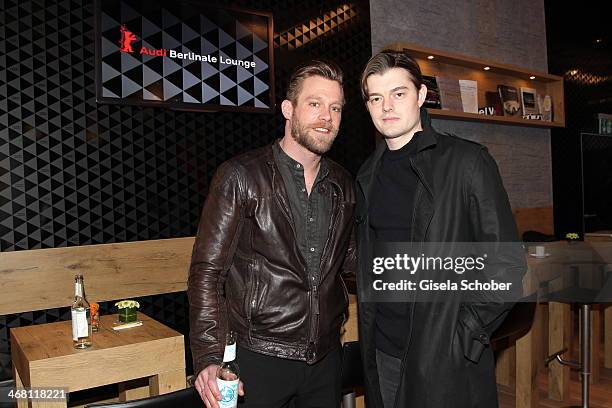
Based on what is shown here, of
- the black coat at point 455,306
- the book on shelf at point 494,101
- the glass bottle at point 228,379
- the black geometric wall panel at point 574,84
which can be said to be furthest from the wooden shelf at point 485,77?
the glass bottle at point 228,379

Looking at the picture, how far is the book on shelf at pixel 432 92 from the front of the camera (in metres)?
4.17

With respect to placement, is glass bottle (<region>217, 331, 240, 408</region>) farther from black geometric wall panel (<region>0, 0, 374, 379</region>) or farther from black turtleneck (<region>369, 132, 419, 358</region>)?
black geometric wall panel (<region>0, 0, 374, 379</region>)

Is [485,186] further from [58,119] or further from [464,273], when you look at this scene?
[58,119]

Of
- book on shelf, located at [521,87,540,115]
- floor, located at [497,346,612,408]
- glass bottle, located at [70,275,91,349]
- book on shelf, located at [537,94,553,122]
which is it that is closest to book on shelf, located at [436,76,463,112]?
book on shelf, located at [521,87,540,115]

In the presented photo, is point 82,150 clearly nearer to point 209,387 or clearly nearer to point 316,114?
point 316,114

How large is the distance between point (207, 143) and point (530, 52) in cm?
386

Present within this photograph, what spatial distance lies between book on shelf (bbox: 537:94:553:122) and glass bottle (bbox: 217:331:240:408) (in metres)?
4.63

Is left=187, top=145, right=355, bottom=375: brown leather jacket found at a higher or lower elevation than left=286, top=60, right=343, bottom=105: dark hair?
lower

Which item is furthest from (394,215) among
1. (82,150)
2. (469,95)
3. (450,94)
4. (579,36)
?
(579,36)

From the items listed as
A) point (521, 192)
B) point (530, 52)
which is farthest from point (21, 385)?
point (530, 52)

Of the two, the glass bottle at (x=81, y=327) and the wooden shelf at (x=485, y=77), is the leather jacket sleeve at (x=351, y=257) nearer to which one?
the glass bottle at (x=81, y=327)

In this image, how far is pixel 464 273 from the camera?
1.68 meters

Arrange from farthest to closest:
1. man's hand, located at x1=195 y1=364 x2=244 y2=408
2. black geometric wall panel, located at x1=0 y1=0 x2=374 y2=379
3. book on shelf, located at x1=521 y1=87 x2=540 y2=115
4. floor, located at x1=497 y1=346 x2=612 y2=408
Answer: book on shelf, located at x1=521 y1=87 x2=540 y2=115 < floor, located at x1=497 y1=346 x2=612 y2=408 < black geometric wall panel, located at x1=0 y1=0 x2=374 y2=379 < man's hand, located at x1=195 y1=364 x2=244 y2=408

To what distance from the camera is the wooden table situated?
2049 mm
